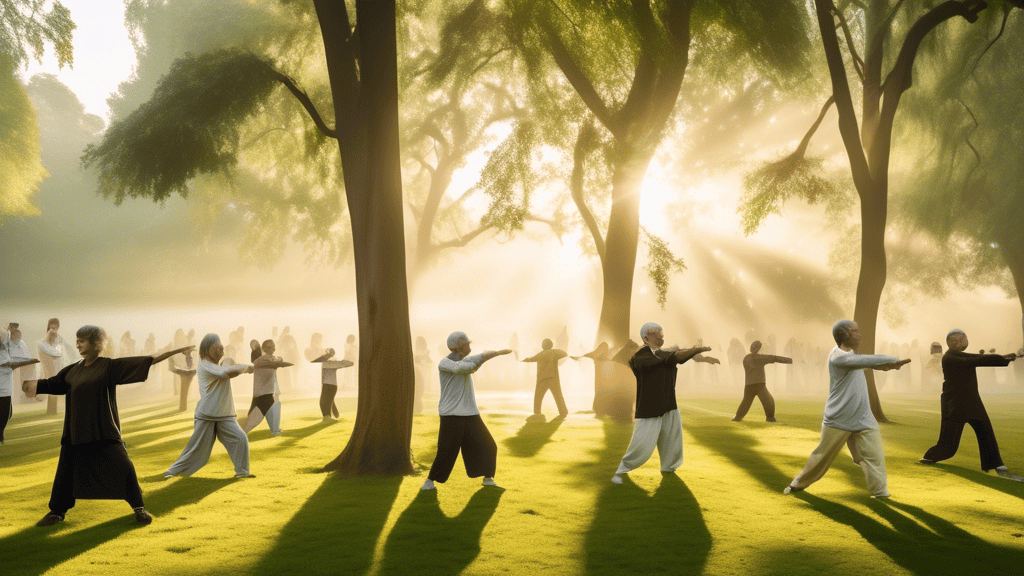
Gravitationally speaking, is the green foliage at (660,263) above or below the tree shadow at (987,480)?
above

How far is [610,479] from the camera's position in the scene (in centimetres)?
1014

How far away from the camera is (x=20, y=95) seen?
71.5 feet

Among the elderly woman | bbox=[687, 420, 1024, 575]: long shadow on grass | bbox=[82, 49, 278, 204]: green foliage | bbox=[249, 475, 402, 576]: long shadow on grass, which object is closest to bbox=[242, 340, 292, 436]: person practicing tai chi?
bbox=[82, 49, 278, 204]: green foliage

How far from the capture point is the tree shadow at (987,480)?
934 cm

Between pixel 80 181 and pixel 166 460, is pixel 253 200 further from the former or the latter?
pixel 80 181

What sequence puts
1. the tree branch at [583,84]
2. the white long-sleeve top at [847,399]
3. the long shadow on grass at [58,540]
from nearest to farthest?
the long shadow on grass at [58,540] → the white long-sleeve top at [847,399] → the tree branch at [583,84]

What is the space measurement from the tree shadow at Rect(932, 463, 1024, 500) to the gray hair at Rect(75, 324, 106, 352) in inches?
415

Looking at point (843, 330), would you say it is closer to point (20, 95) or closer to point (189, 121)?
point (189, 121)

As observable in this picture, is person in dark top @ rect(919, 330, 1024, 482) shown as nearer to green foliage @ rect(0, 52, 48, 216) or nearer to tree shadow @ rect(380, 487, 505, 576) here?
tree shadow @ rect(380, 487, 505, 576)

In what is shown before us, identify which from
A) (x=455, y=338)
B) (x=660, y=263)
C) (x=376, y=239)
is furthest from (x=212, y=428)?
(x=660, y=263)

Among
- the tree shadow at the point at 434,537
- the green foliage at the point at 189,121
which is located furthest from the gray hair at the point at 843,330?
the green foliage at the point at 189,121

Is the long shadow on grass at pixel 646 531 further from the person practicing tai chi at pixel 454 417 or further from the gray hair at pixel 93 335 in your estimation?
the gray hair at pixel 93 335

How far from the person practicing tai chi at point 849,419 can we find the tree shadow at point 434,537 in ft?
12.9

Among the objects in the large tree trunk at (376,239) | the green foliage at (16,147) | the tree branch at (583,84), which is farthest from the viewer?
the green foliage at (16,147)
